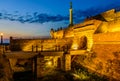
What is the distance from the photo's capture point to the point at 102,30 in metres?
23.5

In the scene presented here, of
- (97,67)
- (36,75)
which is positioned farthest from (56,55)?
(97,67)

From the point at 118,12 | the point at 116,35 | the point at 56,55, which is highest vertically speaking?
the point at 118,12

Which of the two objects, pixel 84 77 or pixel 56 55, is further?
pixel 56 55

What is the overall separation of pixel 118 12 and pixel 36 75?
46.6ft

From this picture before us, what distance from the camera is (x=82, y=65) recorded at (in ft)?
69.9

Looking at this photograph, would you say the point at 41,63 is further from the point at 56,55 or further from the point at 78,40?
the point at 78,40

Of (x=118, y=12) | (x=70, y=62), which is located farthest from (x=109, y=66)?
(x=118, y=12)

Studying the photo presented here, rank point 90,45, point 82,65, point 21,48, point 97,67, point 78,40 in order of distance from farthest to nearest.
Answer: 1. point 21,48
2. point 78,40
3. point 90,45
4. point 82,65
5. point 97,67

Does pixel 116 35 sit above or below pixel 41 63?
above

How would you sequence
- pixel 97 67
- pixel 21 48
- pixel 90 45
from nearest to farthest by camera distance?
pixel 97 67 < pixel 90 45 < pixel 21 48

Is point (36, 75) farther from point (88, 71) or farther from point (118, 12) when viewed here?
point (118, 12)

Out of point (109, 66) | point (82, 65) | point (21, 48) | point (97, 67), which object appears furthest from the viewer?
point (21, 48)

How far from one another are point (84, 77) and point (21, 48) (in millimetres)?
13515

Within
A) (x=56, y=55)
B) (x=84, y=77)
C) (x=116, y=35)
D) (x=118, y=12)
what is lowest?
(x=84, y=77)
